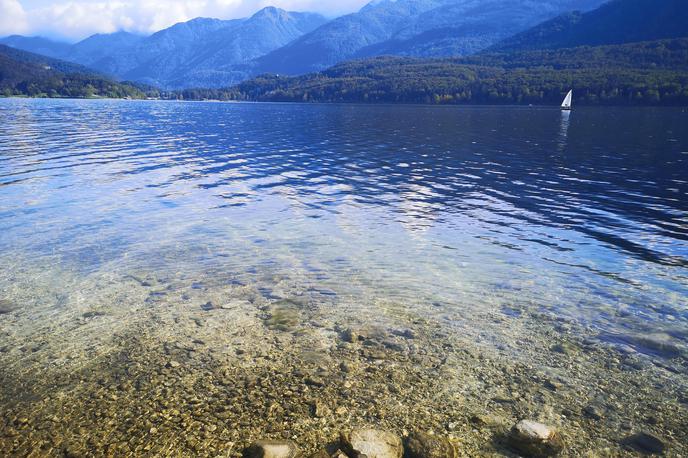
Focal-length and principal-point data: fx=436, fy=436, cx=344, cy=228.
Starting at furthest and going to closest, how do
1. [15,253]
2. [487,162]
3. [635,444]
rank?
[487,162], [15,253], [635,444]

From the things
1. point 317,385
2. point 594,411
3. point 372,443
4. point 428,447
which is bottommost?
point 594,411

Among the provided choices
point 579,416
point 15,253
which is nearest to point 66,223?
point 15,253

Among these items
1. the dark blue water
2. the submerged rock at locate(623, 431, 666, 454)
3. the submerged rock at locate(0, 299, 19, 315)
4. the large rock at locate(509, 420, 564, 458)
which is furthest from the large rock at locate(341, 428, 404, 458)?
the submerged rock at locate(0, 299, 19, 315)

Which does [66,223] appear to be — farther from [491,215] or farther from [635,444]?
[635,444]

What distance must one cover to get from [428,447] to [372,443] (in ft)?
3.39

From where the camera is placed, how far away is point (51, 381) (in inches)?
402

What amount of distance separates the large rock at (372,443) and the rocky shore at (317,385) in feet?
0.10

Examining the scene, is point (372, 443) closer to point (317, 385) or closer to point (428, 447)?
point (428, 447)

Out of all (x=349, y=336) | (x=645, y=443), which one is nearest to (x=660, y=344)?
(x=645, y=443)

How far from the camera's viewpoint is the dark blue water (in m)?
16.5

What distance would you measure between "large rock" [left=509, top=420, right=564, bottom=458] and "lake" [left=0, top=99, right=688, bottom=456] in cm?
27

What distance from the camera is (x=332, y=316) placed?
1405 centimetres

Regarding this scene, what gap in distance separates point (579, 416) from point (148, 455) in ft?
28.5

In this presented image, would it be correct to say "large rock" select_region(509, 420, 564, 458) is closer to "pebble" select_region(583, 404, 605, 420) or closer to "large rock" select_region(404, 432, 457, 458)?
"large rock" select_region(404, 432, 457, 458)
